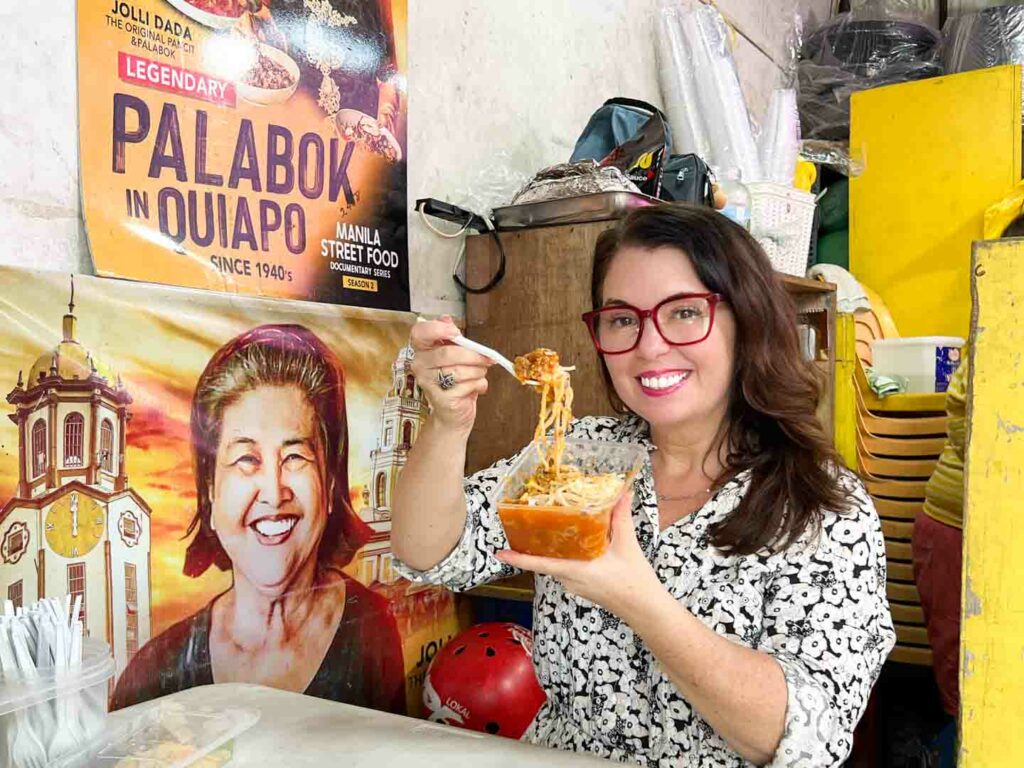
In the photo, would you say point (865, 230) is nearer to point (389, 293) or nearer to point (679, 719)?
point (389, 293)

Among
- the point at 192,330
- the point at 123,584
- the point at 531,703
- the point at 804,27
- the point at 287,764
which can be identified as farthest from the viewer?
the point at 804,27

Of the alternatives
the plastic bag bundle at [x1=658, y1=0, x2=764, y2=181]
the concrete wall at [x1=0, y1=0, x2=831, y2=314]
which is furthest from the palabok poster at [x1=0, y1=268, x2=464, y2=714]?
the plastic bag bundle at [x1=658, y1=0, x2=764, y2=181]

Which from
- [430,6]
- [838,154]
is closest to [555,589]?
[430,6]

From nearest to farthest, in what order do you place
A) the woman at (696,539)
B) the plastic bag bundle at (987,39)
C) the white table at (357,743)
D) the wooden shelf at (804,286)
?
the white table at (357,743)
the woman at (696,539)
the wooden shelf at (804,286)
the plastic bag bundle at (987,39)

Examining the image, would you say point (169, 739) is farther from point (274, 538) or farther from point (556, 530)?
point (274, 538)

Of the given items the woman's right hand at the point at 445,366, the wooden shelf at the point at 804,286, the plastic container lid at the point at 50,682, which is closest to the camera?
the plastic container lid at the point at 50,682

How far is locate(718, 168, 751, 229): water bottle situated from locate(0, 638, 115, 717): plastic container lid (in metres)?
2.18

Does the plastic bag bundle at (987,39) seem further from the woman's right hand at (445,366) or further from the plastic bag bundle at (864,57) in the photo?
Answer: the woman's right hand at (445,366)

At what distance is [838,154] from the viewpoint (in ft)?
13.5

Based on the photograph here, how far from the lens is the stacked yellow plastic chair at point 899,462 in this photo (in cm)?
315

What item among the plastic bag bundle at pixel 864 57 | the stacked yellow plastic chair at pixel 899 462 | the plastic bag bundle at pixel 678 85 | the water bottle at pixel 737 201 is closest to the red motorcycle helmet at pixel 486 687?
the water bottle at pixel 737 201

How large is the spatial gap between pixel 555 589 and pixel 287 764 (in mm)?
656

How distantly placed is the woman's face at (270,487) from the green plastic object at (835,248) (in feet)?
11.3

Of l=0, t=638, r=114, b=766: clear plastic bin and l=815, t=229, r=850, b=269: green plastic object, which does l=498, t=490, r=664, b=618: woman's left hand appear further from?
l=815, t=229, r=850, b=269: green plastic object
